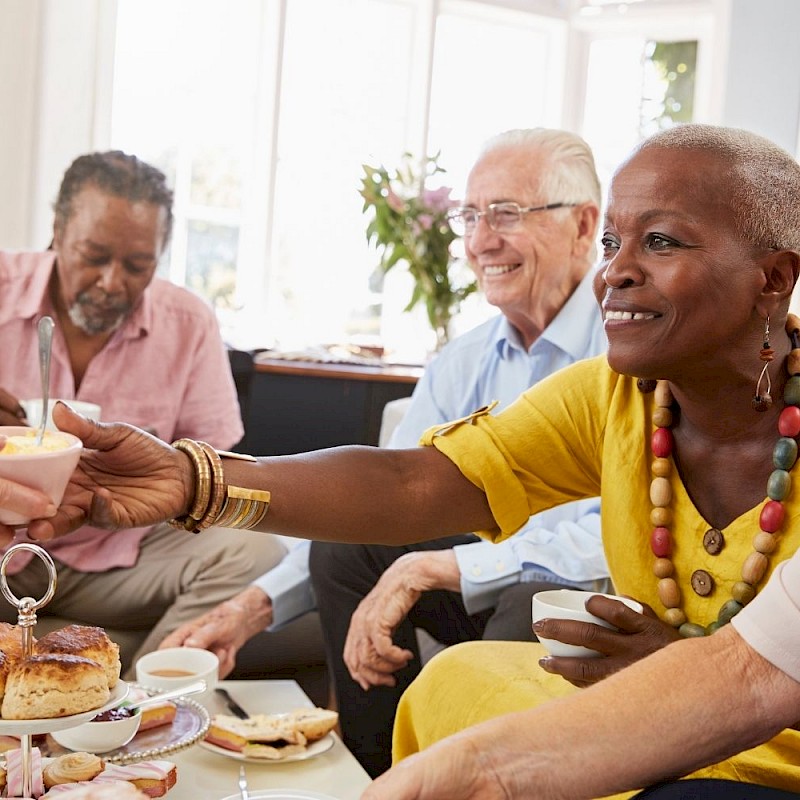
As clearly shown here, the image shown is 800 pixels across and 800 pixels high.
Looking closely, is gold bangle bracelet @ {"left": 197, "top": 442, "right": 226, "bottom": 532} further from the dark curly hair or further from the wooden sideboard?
the wooden sideboard

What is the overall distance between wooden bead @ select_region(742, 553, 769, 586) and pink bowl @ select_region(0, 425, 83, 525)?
30.8 inches

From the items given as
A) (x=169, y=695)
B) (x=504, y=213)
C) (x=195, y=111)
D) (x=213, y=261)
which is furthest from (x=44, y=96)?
(x=169, y=695)

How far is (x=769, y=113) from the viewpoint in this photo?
478 cm

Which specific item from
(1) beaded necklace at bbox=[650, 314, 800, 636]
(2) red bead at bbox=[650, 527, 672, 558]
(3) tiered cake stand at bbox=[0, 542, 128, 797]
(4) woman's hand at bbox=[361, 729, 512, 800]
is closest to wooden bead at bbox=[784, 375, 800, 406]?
(1) beaded necklace at bbox=[650, 314, 800, 636]

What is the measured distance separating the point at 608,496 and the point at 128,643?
131 centimetres

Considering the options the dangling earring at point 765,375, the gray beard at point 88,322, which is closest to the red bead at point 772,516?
the dangling earring at point 765,375

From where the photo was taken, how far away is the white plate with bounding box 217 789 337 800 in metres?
1.32

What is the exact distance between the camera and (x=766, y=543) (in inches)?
50.3

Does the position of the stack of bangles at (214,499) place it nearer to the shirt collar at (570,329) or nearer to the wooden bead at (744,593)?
the wooden bead at (744,593)

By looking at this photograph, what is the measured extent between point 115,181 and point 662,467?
1573mm

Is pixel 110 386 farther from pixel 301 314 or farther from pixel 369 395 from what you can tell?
pixel 301 314

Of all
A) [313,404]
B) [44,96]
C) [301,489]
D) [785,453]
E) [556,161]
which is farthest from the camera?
Answer: [44,96]

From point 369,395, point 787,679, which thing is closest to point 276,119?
point 369,395

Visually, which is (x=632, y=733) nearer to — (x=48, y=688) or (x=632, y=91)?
(x=48, y=688)
